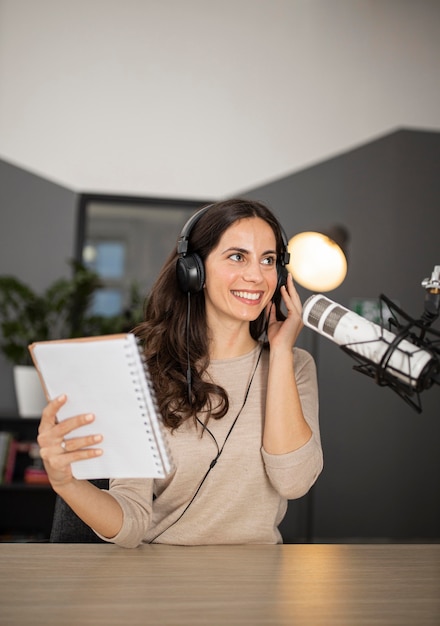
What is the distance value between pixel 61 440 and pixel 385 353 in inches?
20.6

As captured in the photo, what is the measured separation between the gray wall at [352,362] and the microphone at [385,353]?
10.7 feet

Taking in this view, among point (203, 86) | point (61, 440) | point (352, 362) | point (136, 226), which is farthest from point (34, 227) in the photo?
point (61, 440)

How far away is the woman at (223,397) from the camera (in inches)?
60.3

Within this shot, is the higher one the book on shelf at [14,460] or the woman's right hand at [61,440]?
the woman's right hand at [61,440]

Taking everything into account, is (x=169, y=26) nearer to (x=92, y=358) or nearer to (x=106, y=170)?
(x=106, y=170)

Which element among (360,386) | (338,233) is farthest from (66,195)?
(360,386)

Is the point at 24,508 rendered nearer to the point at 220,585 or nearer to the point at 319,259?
the point at 319,259

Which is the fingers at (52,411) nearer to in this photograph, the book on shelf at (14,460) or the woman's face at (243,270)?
the woman's face at (243,270)

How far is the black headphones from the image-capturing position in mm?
1738

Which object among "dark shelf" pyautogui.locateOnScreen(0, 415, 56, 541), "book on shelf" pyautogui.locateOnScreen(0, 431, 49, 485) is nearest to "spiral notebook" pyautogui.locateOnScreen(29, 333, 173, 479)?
"book on shelf" pyautogui.locateOnScreen(0, 431, 49, 485)

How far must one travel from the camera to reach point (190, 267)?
68.5 inches

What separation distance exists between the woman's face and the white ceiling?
2.90 m

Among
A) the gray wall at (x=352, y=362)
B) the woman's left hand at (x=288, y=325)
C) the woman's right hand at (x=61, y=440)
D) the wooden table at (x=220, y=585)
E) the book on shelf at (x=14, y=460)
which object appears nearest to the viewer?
the wooden table at (x=220, y=585)

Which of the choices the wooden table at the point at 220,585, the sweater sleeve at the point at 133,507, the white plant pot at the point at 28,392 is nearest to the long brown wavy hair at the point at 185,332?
the sweater sleeve at the point at 133,507
